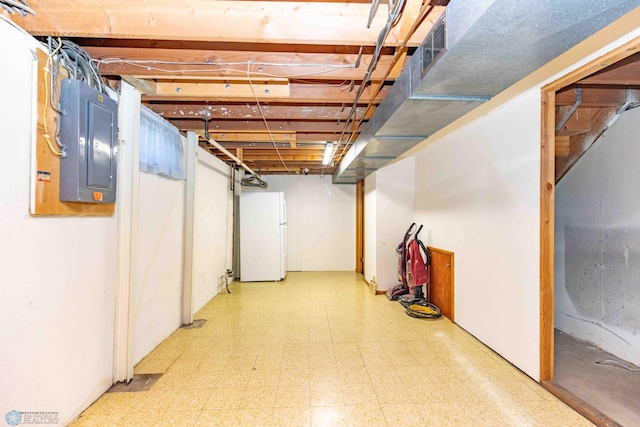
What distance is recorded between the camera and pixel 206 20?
1480 mm

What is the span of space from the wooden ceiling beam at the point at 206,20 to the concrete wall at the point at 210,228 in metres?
2.18

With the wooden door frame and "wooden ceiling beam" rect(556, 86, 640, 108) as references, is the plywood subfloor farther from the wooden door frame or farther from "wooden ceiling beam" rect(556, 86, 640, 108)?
"wooden ceiling beam" rect(556, 86, 640, 108)

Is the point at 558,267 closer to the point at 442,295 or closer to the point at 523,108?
the point at 442,295

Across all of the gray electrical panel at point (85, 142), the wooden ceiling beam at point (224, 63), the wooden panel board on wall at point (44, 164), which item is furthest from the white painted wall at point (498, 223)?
the wooden panel board on wall at point (44, 164)

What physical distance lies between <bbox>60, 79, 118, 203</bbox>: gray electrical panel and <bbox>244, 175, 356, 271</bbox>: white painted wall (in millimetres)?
4691

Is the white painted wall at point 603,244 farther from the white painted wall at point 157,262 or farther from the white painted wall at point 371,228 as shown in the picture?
the white painted wall at point 157,262

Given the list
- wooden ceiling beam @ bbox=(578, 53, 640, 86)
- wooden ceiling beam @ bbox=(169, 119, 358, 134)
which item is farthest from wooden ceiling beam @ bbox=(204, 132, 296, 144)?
wooden ceiling beam @ bbox=(578, 53, 640, 86)

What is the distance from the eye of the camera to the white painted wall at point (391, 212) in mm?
4398

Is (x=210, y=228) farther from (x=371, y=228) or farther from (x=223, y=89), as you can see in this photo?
(x=371, y=228)

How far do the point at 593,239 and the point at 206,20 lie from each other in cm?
373

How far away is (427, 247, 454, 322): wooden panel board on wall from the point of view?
328 centimetres

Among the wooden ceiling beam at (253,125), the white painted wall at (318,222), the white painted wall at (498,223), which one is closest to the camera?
the white painted wall at (498,223)

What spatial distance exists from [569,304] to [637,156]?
1558mm

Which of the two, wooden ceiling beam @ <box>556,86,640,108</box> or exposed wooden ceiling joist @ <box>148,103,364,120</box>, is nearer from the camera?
wooden ceiling beam @ <box>556,86,640,108</box>
